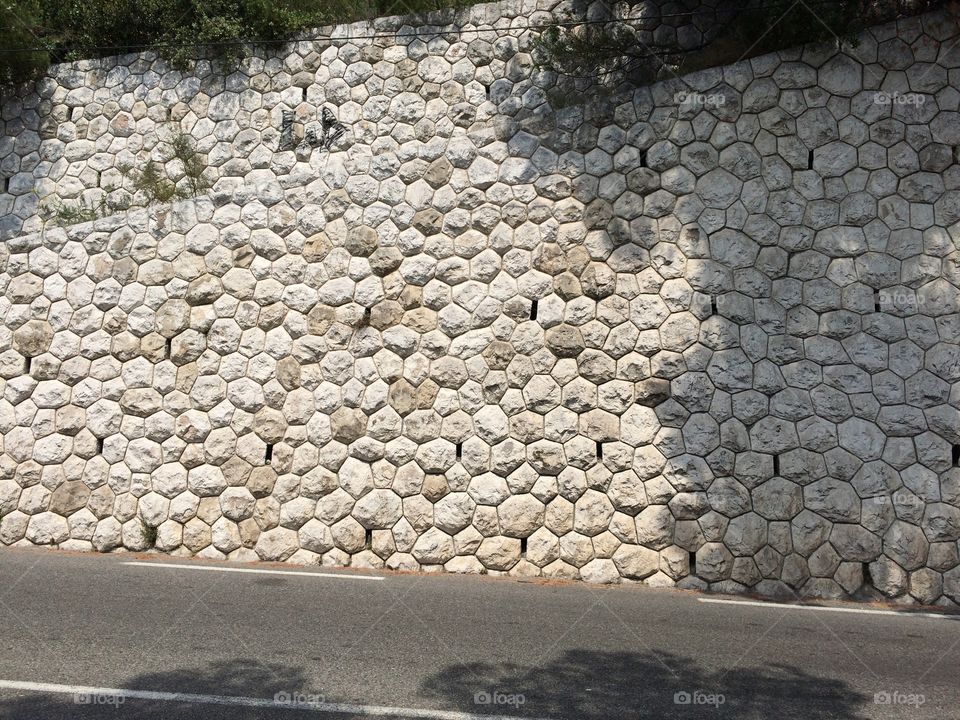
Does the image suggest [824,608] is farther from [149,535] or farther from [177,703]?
[149,535]

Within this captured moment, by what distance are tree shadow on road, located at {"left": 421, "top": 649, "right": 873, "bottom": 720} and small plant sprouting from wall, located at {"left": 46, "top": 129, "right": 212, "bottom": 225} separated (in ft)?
26.2

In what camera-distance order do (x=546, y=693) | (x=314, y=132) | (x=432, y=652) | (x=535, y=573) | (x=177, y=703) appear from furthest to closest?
1. (x=314, y=132)
2. (x=535, y=573)
3. (x=432, y=652)
4. (x=546, y=693)
5. (x=177, y=703)

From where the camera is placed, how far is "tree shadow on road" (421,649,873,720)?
16.7 feet

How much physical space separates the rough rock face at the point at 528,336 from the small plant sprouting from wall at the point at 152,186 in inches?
12.7

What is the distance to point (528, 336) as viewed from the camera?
9.86 metres

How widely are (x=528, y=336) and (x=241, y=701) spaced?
581cm

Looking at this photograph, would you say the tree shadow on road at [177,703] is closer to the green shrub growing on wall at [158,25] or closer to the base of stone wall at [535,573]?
the base of stone wall at [535,573]

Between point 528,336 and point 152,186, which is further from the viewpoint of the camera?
point 152,186

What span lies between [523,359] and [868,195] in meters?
4.62

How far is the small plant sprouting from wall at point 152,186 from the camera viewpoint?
36.0 feet

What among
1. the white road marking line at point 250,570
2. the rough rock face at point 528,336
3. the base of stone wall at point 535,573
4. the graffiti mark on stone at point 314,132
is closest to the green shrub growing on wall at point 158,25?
the rough rock face at point 528,336

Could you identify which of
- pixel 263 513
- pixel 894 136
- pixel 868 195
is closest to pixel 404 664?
pixel 263 513

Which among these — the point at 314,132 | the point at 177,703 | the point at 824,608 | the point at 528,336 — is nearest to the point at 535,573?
the point at 528,336

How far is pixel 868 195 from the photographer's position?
31.5ft
